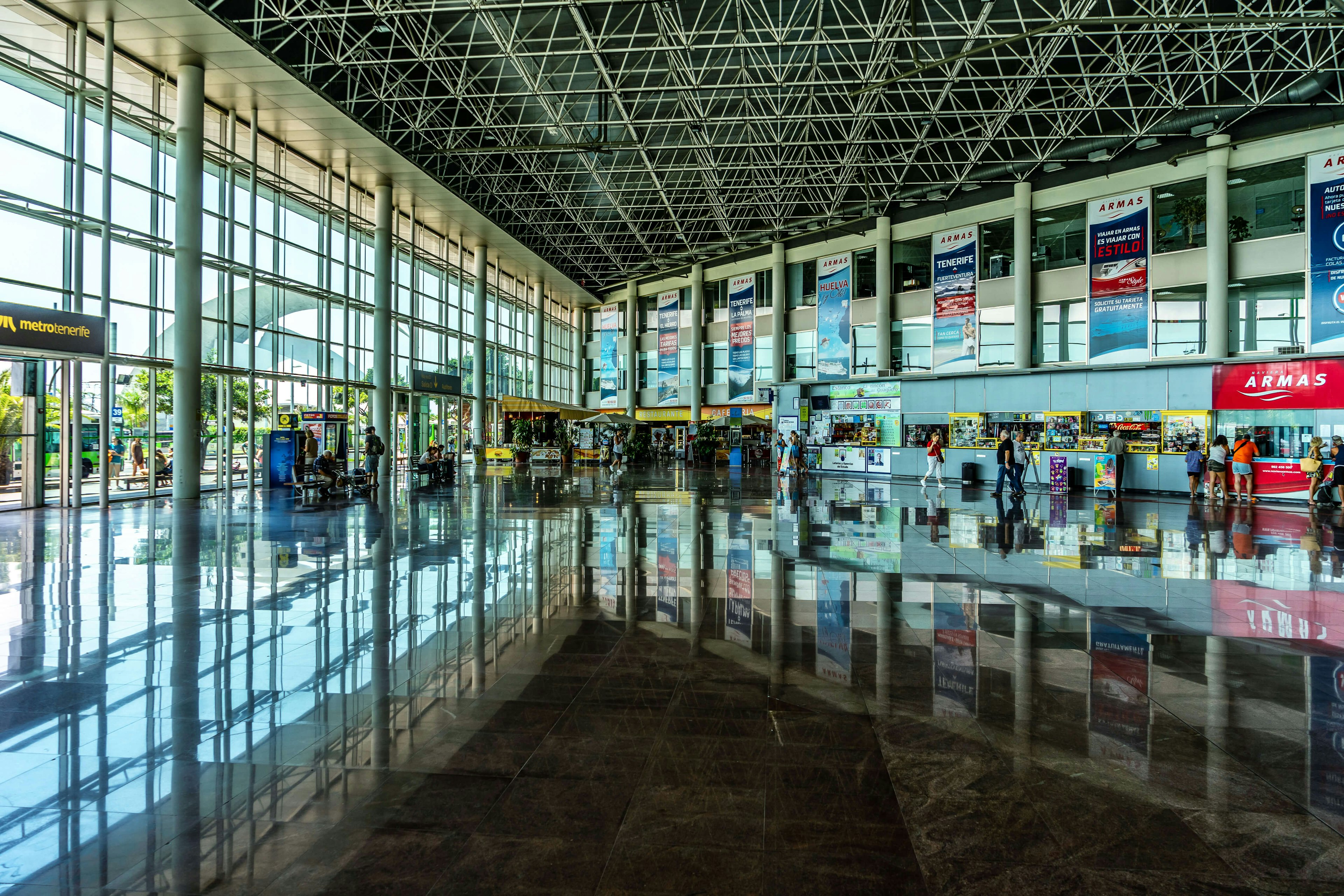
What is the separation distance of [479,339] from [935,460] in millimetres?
22718

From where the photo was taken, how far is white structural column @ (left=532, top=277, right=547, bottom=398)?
157 ft

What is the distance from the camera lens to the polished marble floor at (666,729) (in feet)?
9.65

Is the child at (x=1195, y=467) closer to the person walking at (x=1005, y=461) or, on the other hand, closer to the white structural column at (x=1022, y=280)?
the person walking at (x=1005, y=461)

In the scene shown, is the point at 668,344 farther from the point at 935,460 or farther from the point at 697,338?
the point at 935,460

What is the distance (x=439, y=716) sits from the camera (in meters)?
4.40

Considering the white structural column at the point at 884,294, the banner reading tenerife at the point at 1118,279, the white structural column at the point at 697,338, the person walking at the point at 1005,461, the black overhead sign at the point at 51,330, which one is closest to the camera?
the black overhead sign at the point at 51,330

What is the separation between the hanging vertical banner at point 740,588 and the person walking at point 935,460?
556 inches

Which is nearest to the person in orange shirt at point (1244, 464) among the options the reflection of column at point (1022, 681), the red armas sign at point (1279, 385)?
the red armas sign at point (1279, 385)

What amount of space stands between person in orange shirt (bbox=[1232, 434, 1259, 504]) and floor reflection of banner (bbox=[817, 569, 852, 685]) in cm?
1738

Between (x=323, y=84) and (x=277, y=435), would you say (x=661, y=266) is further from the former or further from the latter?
(x=277, y=435)

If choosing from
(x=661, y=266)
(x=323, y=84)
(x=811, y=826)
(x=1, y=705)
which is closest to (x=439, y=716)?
(x=811, y=826)

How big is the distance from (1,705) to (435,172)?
2935cm

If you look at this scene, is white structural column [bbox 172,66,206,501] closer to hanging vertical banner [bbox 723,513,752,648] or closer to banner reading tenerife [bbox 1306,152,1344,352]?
hanging vertical banner [bbox 723,513,752,648]

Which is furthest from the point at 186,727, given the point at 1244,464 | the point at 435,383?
the point at 435,383
